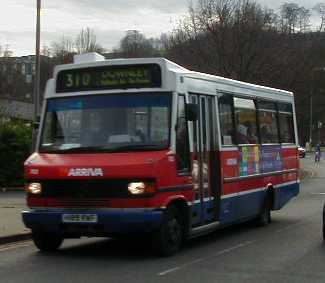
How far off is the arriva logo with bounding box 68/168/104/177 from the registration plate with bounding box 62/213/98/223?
1.86 feet

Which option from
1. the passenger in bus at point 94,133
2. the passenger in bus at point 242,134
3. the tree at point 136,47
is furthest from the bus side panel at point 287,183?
the tree at point 136,47

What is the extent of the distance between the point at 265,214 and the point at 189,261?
5.24m

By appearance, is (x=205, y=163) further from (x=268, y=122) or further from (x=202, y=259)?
(x=268, y=122)

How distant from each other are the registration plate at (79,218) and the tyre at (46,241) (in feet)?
3.39

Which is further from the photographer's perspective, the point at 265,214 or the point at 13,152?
the point at 13,152

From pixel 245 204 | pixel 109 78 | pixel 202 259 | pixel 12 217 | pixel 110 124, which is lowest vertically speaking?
pixel 202 259

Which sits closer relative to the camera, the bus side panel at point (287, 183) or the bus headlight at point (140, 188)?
the bus headlight at point (140, 188)

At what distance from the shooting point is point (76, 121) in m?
10.7

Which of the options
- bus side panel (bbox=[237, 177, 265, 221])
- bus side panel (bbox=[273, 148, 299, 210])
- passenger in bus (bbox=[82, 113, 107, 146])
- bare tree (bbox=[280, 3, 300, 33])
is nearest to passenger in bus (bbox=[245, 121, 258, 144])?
bus side panel (bbox=[237, 177, 265, 221])

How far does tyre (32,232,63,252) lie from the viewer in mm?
10931

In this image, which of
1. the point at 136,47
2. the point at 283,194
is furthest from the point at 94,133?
the point at 136,47

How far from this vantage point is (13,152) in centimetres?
2641

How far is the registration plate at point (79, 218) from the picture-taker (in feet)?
32.4

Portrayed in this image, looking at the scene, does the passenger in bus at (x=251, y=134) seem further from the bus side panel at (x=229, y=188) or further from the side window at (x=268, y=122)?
the bus side panel at (x=229, y=188)
